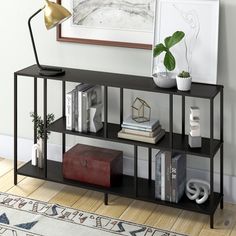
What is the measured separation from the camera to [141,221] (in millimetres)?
2582

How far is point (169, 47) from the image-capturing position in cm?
250

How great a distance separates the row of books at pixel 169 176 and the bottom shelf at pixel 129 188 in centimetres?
3

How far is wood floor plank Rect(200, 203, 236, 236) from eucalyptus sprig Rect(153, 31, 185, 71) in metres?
0.69

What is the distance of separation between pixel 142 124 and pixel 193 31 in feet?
1.52

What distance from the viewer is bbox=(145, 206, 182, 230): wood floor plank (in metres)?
2.55

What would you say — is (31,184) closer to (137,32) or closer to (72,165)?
(72,165)

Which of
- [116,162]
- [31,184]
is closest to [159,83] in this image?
[116,162]

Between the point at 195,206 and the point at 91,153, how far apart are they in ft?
1.84

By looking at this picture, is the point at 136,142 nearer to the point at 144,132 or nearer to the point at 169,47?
the point at 144,132

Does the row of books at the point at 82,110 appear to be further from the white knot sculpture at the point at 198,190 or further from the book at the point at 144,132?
the white knot sculpture at the point at 198,190

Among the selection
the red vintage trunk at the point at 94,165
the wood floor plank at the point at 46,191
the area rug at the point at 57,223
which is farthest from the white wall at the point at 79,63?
the area rug at the point at 57,223

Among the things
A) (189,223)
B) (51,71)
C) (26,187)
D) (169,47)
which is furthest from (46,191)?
(169,47)

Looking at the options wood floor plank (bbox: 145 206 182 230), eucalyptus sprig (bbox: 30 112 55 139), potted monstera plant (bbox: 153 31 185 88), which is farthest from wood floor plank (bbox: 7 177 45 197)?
potted monstera plant (bbox: 153 31 185 88)

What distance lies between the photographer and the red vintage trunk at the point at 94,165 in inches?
106
